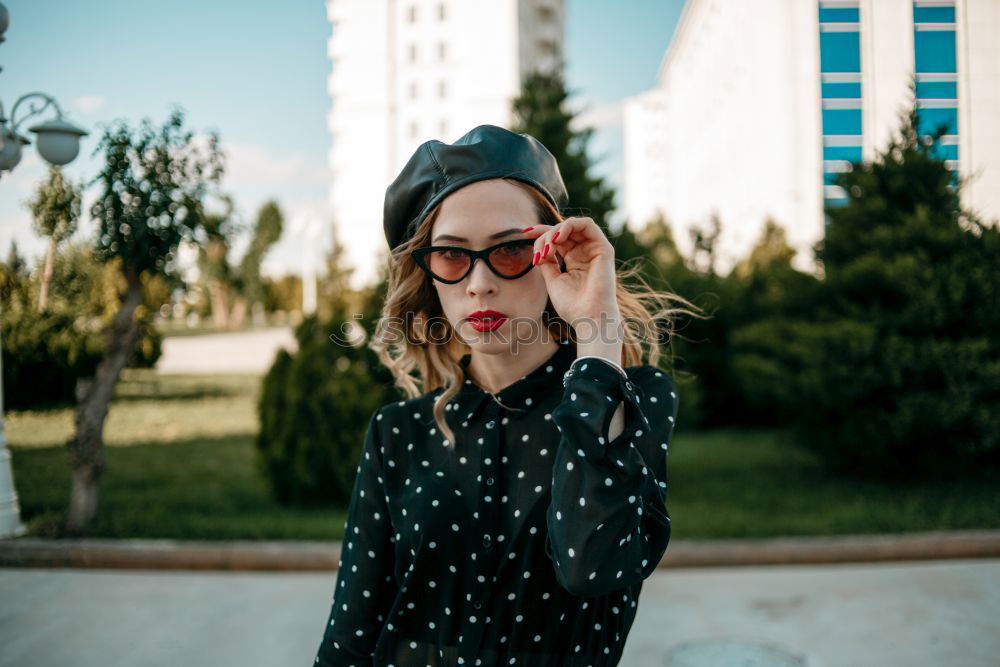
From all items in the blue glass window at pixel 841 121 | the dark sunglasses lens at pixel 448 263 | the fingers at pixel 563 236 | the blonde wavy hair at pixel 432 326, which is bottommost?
the blonde wavy hair at pixel 432 326

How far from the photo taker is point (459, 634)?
1.37 meters

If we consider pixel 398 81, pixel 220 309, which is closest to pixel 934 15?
pixel 220 309

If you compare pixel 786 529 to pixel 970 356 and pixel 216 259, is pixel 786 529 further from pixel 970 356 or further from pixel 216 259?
pixel 216 259

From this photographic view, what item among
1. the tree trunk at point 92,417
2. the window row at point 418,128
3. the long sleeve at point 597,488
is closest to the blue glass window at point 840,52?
the tree trunk at point 92,417

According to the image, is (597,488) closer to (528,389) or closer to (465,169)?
(528,389)

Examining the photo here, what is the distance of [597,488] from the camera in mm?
1158

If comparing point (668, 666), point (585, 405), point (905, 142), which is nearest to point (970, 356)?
point (905, 142)

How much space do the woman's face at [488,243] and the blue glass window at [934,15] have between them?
40.2ft

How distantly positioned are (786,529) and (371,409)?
3.54 meters

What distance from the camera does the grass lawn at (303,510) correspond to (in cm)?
561

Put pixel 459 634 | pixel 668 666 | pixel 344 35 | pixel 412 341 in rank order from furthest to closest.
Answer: pixel 344 35
pixel 668 666
pixel 412 341
pixel 459 634

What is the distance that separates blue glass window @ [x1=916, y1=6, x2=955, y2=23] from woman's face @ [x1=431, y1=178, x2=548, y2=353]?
40.2 ft

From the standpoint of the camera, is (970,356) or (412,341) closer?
(412,341)

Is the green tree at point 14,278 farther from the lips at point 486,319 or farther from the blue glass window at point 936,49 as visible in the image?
the blue glass window at point 936,49
